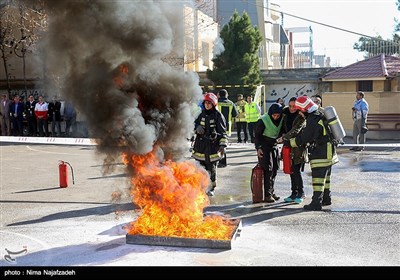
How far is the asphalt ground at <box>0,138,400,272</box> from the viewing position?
5.09 meters

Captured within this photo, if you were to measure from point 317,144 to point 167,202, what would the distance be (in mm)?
2876

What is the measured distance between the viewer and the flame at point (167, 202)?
17.9 feet

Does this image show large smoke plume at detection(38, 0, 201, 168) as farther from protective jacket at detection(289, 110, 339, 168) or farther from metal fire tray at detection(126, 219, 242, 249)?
protective jacket at detection(289, 110, 339, 168)

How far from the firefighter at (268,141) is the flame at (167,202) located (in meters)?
2.11

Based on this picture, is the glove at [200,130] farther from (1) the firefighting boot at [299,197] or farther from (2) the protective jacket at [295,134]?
(1) the firefighting boot at [299,197]

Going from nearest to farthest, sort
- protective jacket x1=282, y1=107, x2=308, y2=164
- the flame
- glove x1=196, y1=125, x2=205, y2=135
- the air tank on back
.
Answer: the flame, the air tank on back, protective jacket x1=282, y1=107, x2=308, y2=164, glove x1=196, y1=125, x2=205, y2=135

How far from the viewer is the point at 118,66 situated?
511cm

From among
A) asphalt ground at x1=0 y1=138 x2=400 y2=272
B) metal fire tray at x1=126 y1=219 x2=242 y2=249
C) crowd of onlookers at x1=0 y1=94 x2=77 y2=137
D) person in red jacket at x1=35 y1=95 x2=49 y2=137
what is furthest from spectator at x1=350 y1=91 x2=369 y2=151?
person in red jacket at x1=35 y1=95 x2=49 y2=137

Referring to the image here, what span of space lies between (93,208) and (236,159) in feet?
19.9

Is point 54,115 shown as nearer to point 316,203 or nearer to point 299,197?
point 299,197

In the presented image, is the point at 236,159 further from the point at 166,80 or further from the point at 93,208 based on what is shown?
the point at 166,80

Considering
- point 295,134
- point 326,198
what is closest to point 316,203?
point 326,198

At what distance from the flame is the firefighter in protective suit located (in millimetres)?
1998

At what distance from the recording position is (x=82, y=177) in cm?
1038
